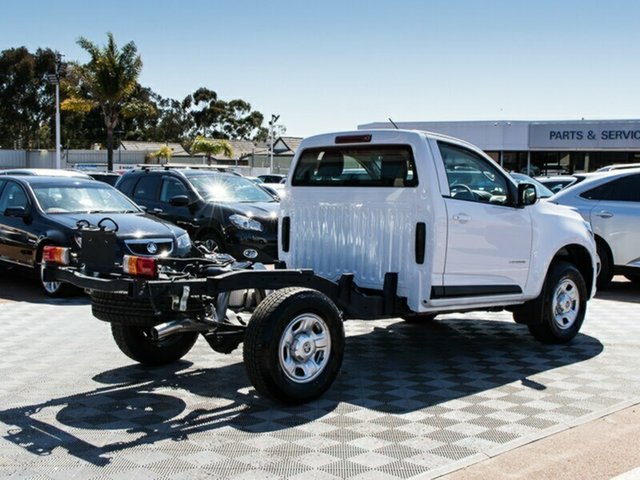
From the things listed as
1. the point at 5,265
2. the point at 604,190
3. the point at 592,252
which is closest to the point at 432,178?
the point at 592,252

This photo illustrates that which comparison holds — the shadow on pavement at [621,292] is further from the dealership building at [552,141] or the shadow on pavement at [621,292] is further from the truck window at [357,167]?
the dealership building at [552,141]

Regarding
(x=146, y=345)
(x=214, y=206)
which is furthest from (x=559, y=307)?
(x=214, y=206)

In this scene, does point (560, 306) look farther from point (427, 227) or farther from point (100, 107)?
point (100, 107)

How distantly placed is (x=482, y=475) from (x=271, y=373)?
1.68 m

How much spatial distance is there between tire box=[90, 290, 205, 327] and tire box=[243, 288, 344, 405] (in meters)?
0.53

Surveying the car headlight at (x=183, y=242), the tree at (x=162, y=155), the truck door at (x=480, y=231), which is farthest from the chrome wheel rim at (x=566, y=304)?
the tree at (x=162, y=155)

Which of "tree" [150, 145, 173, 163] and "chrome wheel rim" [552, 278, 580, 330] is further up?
"tree" [150, 145, 173, 163]

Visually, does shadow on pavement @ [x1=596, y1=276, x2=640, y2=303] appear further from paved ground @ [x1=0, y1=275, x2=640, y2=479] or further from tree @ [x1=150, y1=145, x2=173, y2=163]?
tree @ [x1=150, y1=145, x2=173, y2=163]

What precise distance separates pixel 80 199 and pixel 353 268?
19.6 ft

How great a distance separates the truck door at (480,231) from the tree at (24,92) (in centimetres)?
7207

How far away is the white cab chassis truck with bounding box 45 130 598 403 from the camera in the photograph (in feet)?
18.9

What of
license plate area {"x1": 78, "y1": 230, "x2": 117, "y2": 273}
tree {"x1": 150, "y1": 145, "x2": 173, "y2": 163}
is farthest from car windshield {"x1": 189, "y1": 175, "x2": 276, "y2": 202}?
tree {"x1": 150, "y1": 145, "x2": 173, "y2": 163}

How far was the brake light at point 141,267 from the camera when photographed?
5.59 m

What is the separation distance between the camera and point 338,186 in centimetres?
725
